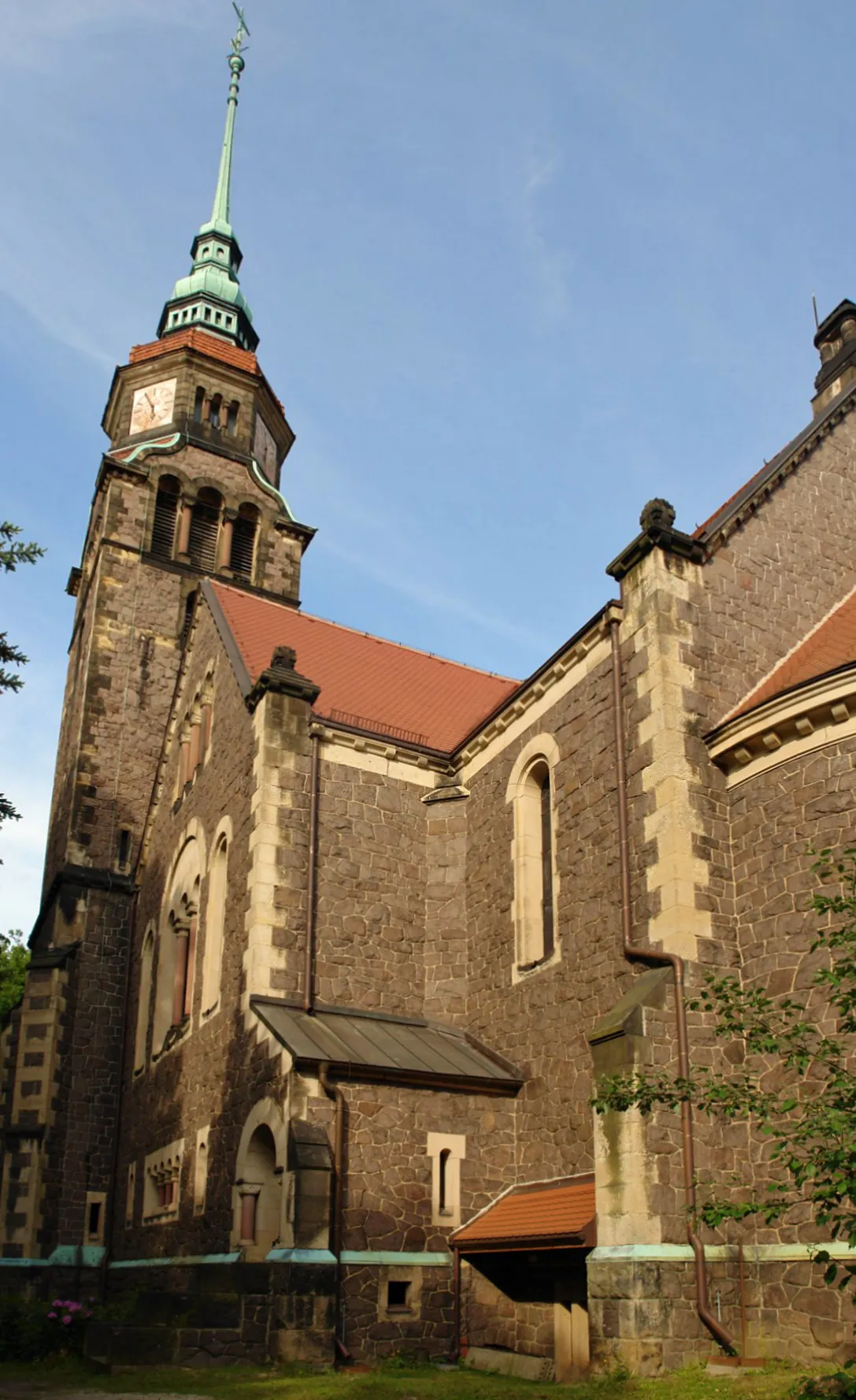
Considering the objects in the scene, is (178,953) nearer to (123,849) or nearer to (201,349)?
(123,849)

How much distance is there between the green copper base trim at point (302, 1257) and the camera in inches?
523

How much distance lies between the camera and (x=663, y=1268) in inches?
443

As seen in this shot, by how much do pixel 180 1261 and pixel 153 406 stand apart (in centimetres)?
2566

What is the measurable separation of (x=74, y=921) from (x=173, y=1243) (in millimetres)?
9778

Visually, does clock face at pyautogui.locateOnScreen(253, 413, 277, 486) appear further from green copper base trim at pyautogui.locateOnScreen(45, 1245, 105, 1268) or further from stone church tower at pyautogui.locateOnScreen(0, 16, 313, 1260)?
green copper base trim at pyautogui.locateOnScreen(45, 1245, 105, 1268)

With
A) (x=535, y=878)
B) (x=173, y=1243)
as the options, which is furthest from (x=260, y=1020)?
(x=173, y=1243)

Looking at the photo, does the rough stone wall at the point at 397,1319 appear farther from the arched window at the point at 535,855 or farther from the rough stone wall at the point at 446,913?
the arched window at the point at 535,855

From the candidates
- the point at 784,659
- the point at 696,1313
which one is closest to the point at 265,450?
the point at 784,659

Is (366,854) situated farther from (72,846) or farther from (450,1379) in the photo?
(72,846)

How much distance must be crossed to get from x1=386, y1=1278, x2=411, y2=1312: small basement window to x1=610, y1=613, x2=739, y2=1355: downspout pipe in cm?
417

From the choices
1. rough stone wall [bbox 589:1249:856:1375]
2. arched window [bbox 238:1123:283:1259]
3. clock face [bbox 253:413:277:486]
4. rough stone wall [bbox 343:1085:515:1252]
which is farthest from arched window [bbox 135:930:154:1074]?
clock face [bbox 253:413:277:486]

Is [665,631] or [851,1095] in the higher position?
[665,631]

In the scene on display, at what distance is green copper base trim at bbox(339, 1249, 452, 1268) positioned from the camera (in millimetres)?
13836

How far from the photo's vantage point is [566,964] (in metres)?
14.9
